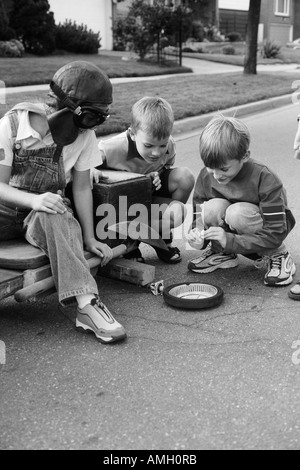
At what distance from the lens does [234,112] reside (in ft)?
32.6

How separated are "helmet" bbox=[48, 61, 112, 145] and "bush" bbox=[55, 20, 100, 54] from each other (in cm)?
2194

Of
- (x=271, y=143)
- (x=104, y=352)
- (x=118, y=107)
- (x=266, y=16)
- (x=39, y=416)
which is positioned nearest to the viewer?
(x=39, y=416)

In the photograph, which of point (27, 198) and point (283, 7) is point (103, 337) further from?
point (283, 7)

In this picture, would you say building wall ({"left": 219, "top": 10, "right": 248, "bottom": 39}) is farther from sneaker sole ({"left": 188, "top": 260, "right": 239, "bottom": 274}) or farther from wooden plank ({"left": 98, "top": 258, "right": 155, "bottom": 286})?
wooden plank ({"left": 98, "top": 258, "right": 155, "bottom": 286})

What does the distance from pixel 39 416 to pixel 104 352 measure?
0.59 metres

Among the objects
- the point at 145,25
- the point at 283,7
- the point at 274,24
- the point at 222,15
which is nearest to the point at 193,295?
the point at 145,25

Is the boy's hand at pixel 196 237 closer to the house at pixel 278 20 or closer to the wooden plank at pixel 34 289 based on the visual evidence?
the wooden plank at pixel 34 289

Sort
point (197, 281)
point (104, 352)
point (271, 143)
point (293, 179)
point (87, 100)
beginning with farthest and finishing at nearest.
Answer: point (271, 143) → point (293, 179) → point (197, 281) → point (87, 100) → point (104, 352)

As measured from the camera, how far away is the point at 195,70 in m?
22.0

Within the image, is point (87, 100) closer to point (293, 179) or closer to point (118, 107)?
point (293, 179)

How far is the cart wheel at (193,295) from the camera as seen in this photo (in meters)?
3.57

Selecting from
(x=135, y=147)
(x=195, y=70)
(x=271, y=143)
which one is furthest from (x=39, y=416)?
(x=195, y=70)

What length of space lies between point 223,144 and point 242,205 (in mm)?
399
